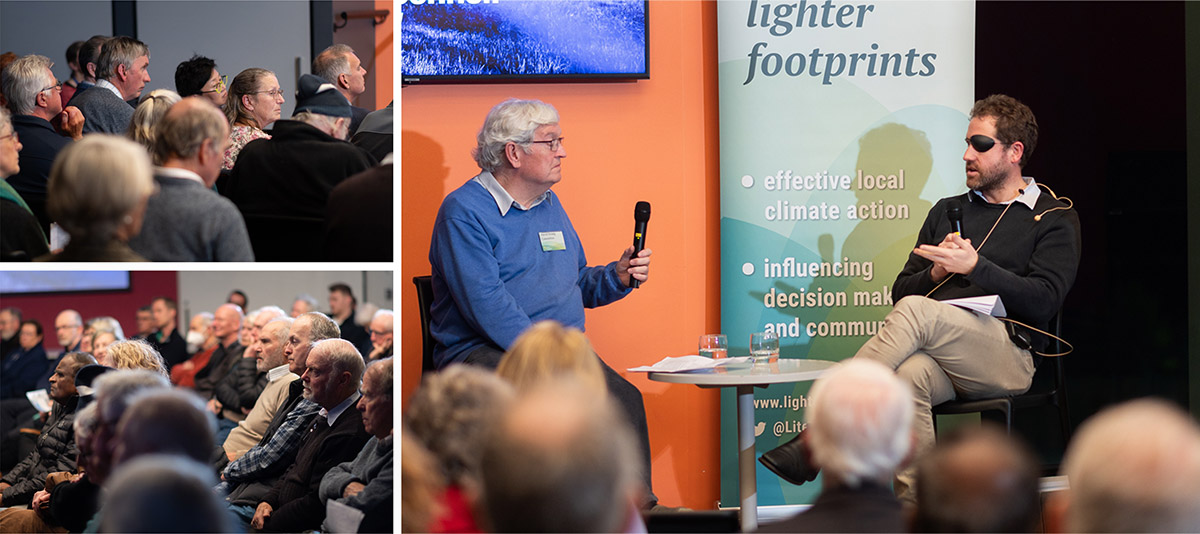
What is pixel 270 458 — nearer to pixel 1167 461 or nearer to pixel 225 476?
pixel 225 476

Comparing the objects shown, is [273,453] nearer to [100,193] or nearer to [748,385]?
[100,193]

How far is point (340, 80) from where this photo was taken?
105 inches

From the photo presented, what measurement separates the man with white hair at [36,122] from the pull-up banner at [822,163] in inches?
92.5

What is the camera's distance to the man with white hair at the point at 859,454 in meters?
1.80

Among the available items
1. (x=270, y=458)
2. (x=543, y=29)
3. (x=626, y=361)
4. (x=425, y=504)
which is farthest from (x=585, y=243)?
(x=425, y=504)

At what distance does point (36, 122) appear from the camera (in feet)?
10.2

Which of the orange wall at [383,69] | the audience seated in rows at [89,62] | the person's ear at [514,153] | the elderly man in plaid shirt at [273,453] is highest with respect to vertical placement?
the audience seated in rows at [89,62]

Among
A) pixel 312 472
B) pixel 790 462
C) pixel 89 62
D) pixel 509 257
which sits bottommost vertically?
pixel 790 462

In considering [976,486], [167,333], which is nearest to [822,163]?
[167,333]

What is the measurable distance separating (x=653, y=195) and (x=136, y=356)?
7.60 ft

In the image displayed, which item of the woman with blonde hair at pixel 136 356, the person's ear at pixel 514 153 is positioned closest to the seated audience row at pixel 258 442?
the woman with blonde hair at pixel 136 356

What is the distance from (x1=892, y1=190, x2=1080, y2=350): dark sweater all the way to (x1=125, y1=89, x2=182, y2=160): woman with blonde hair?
2642 millimetres

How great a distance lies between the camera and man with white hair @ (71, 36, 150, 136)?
10.7ft

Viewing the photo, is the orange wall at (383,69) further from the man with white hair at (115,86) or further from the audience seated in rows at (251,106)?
the man with white hair at (115,86)
